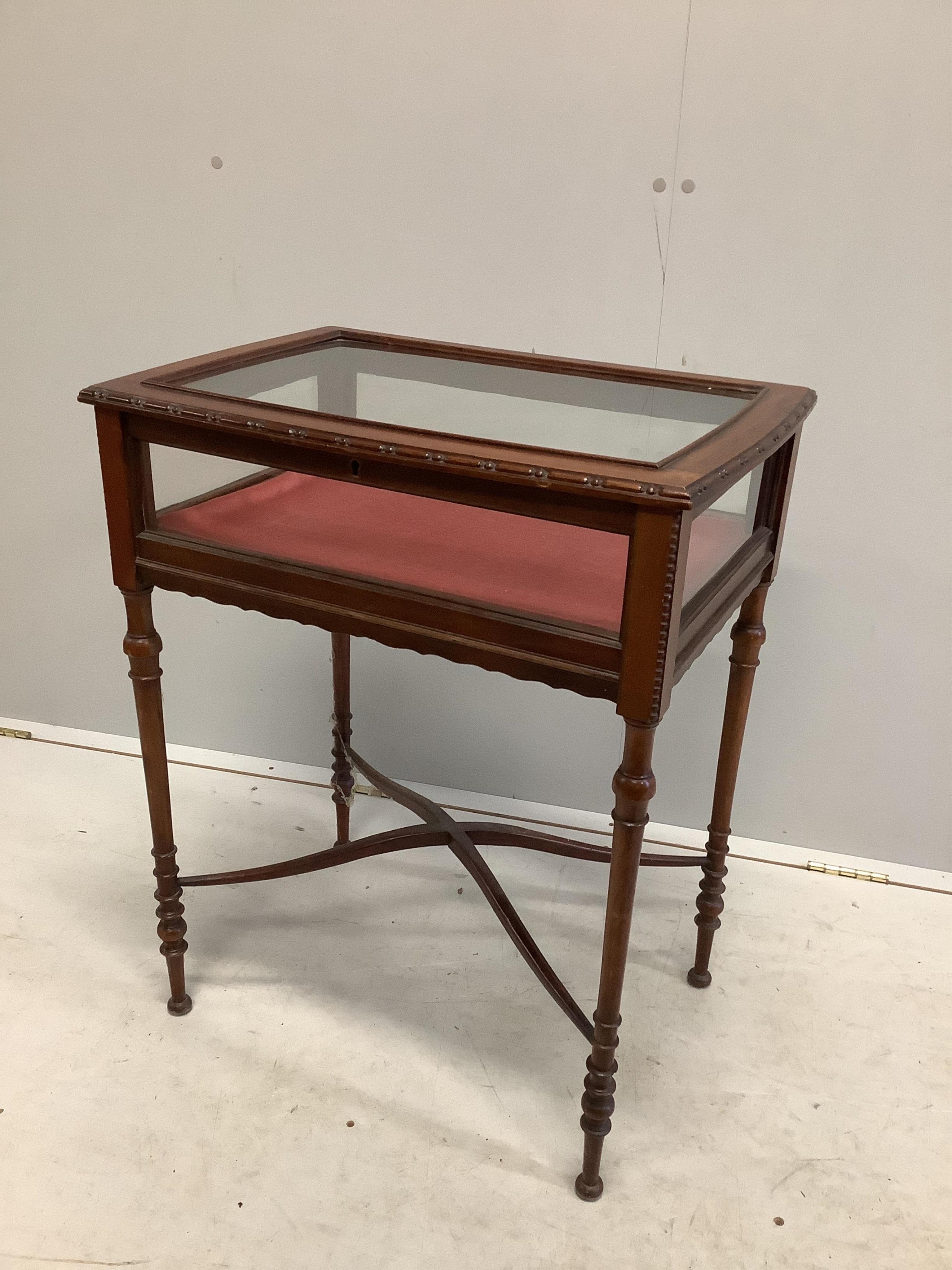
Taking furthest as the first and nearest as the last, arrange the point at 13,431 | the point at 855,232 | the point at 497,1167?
the point at 13,431, the point at 855,232, the point at 497,1167

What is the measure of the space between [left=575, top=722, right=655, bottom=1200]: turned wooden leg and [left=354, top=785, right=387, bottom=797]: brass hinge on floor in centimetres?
113

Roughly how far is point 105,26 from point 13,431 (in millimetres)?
922

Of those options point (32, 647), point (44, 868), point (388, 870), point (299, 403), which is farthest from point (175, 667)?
point (299, 403)

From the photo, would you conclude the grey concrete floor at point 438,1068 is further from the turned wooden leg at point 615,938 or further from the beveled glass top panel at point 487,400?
the beveled glass top panel at point 487,400

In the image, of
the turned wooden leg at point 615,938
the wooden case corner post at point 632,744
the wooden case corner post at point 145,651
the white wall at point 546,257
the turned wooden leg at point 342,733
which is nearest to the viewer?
the wooden case corner post at point 632,744

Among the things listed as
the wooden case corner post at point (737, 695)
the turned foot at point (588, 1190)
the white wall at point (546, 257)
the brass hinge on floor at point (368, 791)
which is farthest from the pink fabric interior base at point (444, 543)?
the brass hinge on floor at point (368, 791)

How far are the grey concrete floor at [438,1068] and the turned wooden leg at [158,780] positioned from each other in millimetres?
125

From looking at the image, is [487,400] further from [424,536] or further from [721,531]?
[721,531]

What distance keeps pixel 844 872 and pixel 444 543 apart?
141 centimetres

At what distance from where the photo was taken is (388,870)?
8.20ft

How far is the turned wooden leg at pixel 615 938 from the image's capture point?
1482 millimetres

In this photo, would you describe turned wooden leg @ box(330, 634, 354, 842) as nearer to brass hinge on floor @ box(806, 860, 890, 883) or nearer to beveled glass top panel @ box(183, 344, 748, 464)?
beveled glass top panel @ box(183, 344, 748, 464)

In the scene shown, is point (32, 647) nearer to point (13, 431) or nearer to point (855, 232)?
point (13, 431)

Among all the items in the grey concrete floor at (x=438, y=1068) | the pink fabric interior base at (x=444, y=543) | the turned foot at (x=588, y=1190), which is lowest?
the grey concrete floor at (x=438, y=1068)
